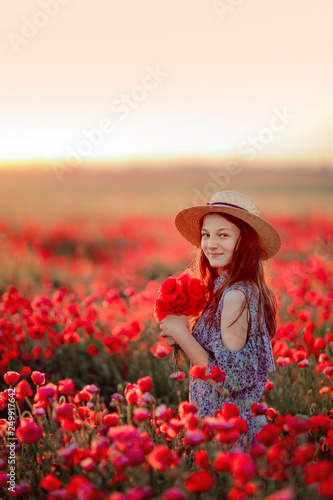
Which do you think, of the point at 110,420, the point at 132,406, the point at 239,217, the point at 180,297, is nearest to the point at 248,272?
the point at 239,217

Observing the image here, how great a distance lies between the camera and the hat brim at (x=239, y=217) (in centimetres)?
231

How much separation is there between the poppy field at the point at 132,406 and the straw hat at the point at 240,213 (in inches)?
Result: 14.9

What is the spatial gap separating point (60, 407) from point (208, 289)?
103 cm

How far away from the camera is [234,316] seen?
2.19 m

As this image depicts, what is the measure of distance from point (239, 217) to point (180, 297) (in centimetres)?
48

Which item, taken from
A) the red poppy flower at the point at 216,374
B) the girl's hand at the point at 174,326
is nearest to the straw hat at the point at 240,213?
the girl's hand at the point at 174,326

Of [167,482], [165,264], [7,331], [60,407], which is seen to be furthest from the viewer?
[165,264]

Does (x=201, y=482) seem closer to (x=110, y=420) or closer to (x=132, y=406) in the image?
(x=110, y=420)

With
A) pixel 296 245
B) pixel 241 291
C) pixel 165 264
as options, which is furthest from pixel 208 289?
pixel 296 245

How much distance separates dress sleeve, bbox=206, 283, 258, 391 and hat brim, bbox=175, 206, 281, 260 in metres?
0.30

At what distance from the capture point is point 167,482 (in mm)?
1709

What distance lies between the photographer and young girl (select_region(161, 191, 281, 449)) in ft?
7.21

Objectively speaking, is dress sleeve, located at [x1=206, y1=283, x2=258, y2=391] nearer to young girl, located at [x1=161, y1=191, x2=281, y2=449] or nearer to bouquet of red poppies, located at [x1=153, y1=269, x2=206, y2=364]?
young girl, located at [x1=161, y1=191, x2=281, y2=449]

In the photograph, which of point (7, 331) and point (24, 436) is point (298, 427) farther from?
point (7, 331)
